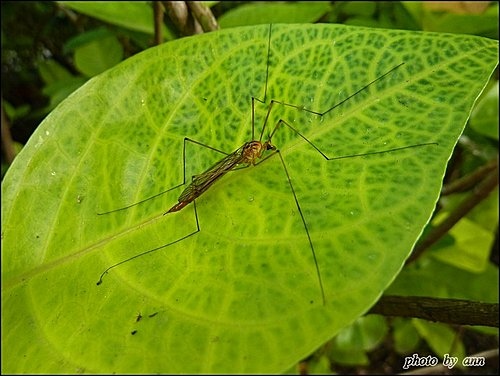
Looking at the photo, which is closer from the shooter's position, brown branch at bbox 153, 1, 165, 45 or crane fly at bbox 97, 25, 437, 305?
crane fly at bbox 97, 25, 437, 305

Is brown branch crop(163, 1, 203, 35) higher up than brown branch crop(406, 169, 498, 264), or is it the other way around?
brown branch crop(163, 1, 203, 35)

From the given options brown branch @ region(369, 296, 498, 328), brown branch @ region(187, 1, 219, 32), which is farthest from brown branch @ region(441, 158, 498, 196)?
brown branch @ region(187, 1, 219, 32)

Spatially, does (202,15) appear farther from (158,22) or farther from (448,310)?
(448,310)

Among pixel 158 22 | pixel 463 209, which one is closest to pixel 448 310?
pixel 463 209

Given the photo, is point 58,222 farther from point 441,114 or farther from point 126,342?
point 441,114

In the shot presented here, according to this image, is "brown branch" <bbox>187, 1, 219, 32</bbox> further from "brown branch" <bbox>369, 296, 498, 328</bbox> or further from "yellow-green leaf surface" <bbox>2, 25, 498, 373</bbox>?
"brown branch" <bbox>369, 296, 498, 328</bbox>

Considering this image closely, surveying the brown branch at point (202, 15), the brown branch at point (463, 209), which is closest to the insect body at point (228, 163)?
the brown branch at point (202, 15)

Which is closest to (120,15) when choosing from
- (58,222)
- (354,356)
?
(58,222)
